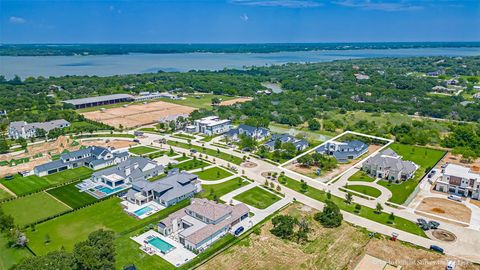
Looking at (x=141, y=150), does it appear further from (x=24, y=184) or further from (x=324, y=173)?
(x=324, y=173)

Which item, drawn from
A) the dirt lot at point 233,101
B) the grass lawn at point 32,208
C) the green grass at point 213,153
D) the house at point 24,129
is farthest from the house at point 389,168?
the house at point 24,129

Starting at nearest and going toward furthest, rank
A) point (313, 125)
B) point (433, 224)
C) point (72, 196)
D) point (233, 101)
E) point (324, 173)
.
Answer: point (433, 224) → point (72, 196) → point (324, 173) → point (313, 125) → point (233, 101)

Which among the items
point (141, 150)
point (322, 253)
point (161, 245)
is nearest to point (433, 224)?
point (322, 253)

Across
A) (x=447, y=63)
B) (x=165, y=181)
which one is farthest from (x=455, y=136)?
(x=447, y=63)

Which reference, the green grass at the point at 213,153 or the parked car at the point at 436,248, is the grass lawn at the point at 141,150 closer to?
the green grass at the point at 213,153

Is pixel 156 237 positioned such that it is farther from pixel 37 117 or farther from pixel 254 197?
pixel 37 117

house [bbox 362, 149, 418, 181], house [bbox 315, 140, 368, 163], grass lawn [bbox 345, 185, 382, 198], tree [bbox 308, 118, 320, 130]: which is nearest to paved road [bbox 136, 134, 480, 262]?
grass lawn [bbox 345, 185, 382, 198]

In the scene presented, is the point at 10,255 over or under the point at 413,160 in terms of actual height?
over

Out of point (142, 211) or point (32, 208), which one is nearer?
point (142, 211)

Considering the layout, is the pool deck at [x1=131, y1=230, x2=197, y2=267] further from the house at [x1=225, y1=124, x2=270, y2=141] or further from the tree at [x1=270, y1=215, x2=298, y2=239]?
the house at [x1=225, y1=124, x2=270, y2=141]
